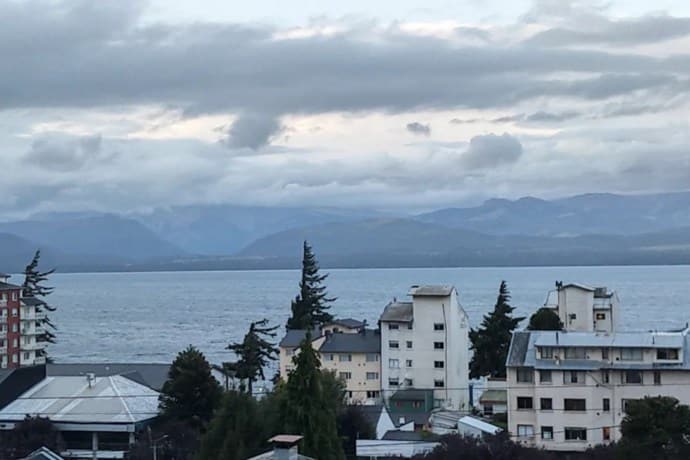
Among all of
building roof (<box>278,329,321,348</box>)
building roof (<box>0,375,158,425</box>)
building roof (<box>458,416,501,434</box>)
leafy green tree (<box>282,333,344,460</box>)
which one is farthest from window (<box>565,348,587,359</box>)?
building roof (<box>278,329,321,348</box>)

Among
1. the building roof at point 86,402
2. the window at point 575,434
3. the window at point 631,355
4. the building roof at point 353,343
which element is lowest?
the window at point 575,434

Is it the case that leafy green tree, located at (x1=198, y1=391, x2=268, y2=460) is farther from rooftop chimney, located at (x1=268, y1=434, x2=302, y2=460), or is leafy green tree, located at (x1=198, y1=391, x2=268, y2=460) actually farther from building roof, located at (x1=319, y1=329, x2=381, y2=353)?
building roof, located at (x1=319, y1=329, x2=381, y2=353)

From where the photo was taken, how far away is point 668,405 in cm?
3803

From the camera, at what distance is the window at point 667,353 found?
4478cm

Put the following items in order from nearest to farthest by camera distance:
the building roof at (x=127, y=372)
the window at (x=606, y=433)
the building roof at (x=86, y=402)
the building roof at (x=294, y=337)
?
the window at (x=606, y=433), the building roof at (x=86, y=402), the building roof at (x=127, y=372), the building roof at (x=294, y=337)

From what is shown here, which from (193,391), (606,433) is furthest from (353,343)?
(606,433)

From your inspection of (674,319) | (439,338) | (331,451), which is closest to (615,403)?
(331,451)

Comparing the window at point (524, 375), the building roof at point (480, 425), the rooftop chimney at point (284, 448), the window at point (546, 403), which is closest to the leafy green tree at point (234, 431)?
the building roof at point (480, 425)

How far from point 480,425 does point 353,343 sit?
58.4 feet

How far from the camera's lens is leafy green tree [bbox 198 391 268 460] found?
39562mm

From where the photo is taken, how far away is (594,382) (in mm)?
44781

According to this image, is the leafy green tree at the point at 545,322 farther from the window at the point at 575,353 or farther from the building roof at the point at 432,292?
the window at the point at 575,353

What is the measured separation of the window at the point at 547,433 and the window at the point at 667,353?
Answer: 5289mm

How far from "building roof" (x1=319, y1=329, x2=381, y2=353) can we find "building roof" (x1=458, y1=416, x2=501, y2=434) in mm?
14818
